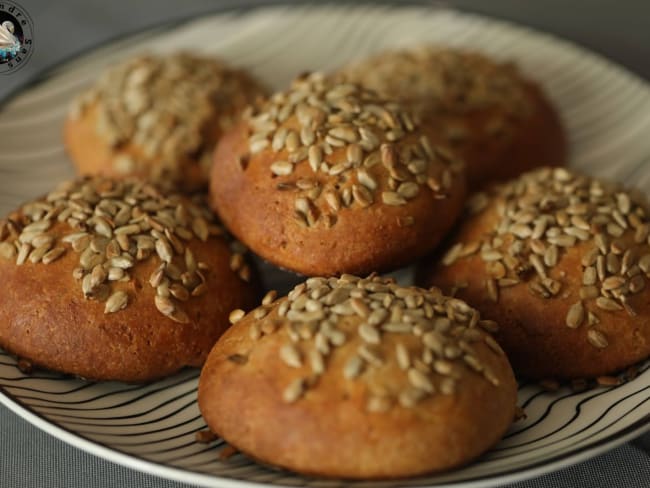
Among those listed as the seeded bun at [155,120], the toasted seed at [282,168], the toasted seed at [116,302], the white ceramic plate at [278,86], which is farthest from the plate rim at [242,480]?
Answer: the seeded bun at [155,120]

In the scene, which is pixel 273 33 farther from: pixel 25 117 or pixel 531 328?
pixel 531 328

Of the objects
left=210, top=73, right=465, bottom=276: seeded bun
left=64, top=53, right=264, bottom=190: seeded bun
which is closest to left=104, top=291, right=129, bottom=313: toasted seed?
left=210, top=73, right=465, bottom=276: seeded bun

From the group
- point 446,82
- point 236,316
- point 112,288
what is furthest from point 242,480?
point 446,82

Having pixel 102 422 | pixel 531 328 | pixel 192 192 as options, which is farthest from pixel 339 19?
pixel 102 422

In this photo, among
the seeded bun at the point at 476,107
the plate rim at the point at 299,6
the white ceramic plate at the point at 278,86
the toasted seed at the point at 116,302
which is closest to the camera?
the white ceramic plate at the point at 278,86

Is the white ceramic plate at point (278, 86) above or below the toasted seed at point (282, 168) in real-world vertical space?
below

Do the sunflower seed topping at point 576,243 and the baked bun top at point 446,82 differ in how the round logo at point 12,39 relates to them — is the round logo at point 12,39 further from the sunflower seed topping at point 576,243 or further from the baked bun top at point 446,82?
the sunflower seed topping at point 576,243
